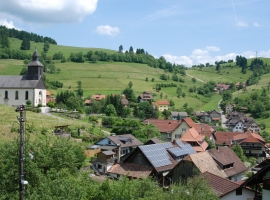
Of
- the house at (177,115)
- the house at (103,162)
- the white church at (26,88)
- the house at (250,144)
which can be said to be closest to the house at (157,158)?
the house at (103,162)

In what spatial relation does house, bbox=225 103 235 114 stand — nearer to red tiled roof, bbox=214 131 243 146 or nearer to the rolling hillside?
the rolling hillside

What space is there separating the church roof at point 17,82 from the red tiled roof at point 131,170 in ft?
108

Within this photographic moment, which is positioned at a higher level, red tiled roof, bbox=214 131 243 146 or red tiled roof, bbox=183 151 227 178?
red tiled roof, bbox=183 151 227 178

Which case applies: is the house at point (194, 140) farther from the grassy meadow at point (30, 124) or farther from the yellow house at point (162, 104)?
the yellow house at point (162, 104)

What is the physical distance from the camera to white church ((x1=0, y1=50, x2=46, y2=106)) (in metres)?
62.5

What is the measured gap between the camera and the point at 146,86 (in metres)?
136

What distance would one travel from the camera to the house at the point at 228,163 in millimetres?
36031

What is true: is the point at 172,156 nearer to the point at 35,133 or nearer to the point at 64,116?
the point at 35,133

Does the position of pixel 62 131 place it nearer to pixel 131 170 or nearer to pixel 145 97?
pixel 131 170

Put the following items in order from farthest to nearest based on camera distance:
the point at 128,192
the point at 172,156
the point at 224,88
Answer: the point at 224,88
the point at 172,156
the point at 128,192

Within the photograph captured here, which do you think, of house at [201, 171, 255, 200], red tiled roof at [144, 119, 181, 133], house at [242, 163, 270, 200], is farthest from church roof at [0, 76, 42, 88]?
house at [242, 163, 270, 200]

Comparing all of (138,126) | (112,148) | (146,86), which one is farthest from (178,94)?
(112,148)

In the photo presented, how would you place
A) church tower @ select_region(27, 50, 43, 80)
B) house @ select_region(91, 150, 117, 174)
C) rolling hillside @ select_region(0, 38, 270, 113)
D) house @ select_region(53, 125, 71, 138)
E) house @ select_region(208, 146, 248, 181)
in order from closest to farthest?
house @ select_region(208, 146, 248, 181)
house @ select_region(91, 150, 117, 174)
house @ select_region(53, 125, 71, 138)
church tower @ select_region(27, 50, 43, 80)
rolling hillside @ select_region(0, 38, 270, 113)

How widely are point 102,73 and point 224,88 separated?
6489 cm
